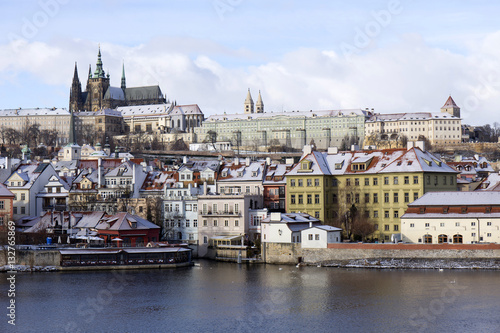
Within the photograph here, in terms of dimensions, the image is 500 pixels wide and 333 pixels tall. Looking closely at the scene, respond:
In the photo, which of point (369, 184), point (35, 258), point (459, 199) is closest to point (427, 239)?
point (459, 199)

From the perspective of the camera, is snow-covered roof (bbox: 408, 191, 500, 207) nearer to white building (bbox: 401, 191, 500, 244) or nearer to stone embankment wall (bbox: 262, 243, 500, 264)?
white building (bbox: 401, 191, 500, 244)

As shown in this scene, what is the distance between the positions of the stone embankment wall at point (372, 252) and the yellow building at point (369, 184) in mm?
7691

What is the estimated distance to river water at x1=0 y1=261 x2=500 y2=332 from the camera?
40375 mm

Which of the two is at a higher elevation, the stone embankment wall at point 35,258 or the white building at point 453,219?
the white building at point 453,219

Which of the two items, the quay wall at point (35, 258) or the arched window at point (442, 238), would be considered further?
the arched window at point (442, 238)

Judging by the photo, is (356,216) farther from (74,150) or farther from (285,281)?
(74,150)

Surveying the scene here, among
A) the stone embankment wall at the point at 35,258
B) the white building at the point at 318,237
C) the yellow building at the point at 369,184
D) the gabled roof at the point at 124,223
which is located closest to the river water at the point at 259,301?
the stone embankment wall at the point at 35,258

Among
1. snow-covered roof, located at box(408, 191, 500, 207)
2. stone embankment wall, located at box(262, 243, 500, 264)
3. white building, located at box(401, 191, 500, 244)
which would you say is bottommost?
stone embankment wall, located at box(262, 243, 500, 264)

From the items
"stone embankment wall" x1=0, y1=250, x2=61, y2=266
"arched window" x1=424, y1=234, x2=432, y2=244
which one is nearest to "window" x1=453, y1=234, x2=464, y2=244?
"arched window" x1=424, y1=234, x2=432, y2=244

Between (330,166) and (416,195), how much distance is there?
8.41m

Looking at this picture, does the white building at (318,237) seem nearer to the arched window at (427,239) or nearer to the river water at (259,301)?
the river water at (259,301)

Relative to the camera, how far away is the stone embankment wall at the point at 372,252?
186ft

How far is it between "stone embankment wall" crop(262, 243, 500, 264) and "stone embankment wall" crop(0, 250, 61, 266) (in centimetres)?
1491

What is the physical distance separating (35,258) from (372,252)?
76.8ft
